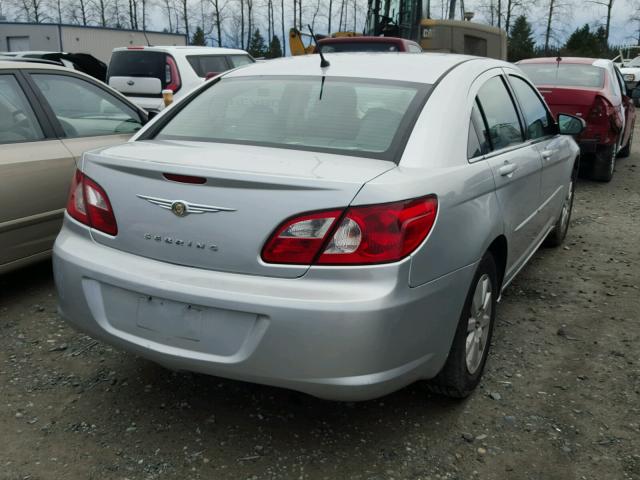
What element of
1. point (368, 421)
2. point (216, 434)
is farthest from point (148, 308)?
point (368, 421)

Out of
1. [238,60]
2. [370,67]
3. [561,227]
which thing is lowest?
[561,227]

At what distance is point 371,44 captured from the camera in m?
11.3

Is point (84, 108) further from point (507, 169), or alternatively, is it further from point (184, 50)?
point (184, 50)

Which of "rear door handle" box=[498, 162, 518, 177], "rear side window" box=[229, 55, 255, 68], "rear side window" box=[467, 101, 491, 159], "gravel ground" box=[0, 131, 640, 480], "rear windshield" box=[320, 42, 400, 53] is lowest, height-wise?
"gravel ground" box=[0, 131, 640, 480]

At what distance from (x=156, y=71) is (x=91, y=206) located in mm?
7673

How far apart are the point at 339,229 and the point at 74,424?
152cm

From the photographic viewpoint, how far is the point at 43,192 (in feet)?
13.7

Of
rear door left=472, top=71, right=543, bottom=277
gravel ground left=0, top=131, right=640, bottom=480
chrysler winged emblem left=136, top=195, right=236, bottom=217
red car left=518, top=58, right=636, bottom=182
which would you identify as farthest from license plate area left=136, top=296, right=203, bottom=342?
red car left=518, top=58, right=636, bottom=182

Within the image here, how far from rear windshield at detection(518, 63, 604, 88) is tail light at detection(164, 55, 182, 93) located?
5.04 metres

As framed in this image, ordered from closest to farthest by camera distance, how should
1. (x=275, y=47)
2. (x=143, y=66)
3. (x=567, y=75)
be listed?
(x=567, y=75), (x=143, y=66), (x=275, y=47)

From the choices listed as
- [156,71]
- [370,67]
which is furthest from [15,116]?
[156,71]

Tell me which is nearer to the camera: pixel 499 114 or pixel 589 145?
pixel 499 114

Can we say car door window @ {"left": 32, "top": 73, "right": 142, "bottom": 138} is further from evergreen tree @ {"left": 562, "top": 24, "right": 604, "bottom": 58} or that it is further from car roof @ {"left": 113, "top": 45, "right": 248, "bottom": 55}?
evergreen tree @ {"left": 562, "top": 24, "right": 604, "bottom": 58}

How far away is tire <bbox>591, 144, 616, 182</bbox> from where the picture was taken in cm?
845
